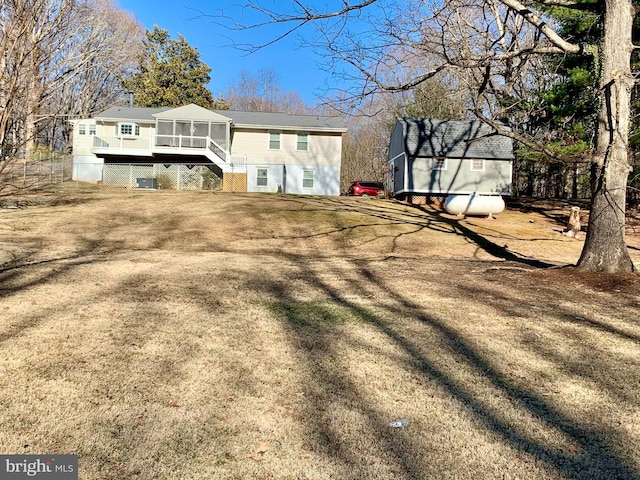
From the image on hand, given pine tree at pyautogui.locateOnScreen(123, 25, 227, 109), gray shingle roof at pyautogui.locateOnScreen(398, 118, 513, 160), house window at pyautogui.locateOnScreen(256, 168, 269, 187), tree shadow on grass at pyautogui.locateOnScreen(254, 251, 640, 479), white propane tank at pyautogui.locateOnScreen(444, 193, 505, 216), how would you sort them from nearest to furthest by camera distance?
1. tree shadow on grass at pyautogui.locateOnScreen(254, 251, 640, 479)
2. white propane tank at pyautogui.locateOnScreen(444, 193, 505, 216)
3. gray shingle roof at pyautogui.locateOnScreen(398, 118, 513, 160)
4. house window at pyautogui.locateOnScreen(256, 168, 269, 187)
5. pine tree at pyautogui.locateOnScreen(123, 25, 227, 109)

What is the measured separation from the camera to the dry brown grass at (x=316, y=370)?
240 cm

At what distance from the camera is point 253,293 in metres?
5.93

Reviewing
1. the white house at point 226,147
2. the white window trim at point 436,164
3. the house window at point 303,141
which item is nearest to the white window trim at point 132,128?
the white house at point 226,147

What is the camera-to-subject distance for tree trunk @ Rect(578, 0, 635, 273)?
6.95 metres

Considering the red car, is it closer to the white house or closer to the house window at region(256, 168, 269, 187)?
the white house

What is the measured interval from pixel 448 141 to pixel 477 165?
210 centimetres

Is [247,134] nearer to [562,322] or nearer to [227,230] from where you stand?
[227,230]

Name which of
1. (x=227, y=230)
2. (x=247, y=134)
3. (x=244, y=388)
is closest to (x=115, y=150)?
(x=247, y=134)

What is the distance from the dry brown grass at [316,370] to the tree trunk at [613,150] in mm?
485

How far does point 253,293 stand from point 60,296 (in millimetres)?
2312

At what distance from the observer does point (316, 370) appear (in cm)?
349

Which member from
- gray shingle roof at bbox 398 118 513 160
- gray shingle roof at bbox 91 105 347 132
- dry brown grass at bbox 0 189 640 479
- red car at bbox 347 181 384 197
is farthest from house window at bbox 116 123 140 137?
dry brown grass at bbox 0 189 640 479

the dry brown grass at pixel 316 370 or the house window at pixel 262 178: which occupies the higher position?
the house window at pixel 262 178

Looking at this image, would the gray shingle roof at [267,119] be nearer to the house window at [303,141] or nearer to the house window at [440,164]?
the house window at [303,141]
